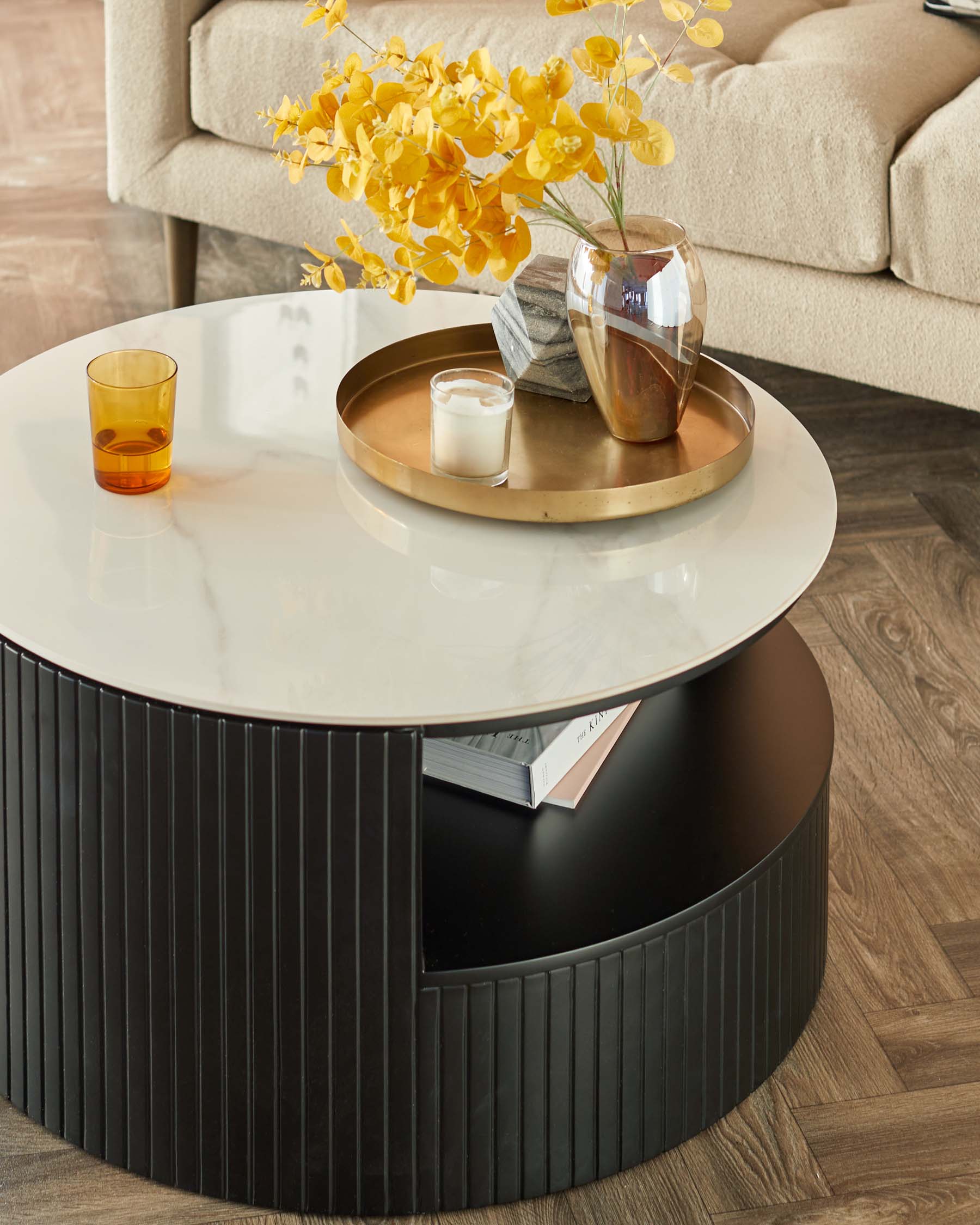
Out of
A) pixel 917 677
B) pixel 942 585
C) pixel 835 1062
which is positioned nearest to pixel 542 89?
pixel 835 1062

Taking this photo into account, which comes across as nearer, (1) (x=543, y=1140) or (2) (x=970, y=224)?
(1) (x=543, y=1140)

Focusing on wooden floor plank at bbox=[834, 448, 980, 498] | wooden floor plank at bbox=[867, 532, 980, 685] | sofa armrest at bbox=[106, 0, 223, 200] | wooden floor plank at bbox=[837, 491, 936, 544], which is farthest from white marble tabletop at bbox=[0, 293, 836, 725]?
sofa armrest at bbox=[106, 0, 223, 200]

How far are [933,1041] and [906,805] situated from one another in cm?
30

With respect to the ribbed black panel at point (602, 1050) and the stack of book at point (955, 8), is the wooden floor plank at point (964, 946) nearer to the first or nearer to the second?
the ribbed black panel at point (602, 1050)

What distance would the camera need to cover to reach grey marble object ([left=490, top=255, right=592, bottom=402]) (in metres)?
1.15

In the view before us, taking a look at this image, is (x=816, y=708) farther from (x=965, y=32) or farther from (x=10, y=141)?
(x=10, y=141)

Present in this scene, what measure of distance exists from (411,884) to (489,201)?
1.53ft

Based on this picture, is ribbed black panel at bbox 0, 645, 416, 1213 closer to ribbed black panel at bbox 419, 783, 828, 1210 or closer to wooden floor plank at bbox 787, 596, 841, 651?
ribbed black panel at bbox 419, 783, 828, 1210

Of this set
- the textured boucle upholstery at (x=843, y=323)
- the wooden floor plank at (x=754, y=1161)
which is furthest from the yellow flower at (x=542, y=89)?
the textured boucle upholstery at (x=843, y=323)

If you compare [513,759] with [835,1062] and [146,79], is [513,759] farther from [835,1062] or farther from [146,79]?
[146,79]

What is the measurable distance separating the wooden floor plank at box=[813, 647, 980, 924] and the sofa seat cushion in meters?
0.64

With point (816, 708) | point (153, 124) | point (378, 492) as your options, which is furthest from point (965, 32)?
point (378, 492)

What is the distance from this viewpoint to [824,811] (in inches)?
45.1

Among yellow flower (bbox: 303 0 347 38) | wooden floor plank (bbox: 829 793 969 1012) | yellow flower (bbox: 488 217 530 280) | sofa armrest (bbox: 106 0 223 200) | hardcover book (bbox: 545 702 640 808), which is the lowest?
wooden floor plank (bbox: 829 793 969 1012)
